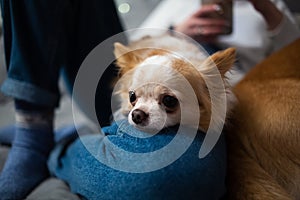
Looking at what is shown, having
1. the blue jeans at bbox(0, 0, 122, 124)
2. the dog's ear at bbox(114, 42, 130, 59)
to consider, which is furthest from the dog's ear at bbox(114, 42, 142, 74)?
the blue jeans at bbox(0, 0, 122, 124)

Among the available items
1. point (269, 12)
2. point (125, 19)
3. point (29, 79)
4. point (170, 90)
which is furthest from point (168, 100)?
point (125, 19)

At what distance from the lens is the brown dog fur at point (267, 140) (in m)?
0.67

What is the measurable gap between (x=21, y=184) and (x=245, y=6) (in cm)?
87

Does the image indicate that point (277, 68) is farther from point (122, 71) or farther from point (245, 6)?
point (245, 6)

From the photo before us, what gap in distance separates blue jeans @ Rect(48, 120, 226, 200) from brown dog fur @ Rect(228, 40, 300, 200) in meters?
0.04

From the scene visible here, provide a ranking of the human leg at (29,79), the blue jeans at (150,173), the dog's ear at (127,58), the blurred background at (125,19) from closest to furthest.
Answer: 1. the blue jeans at (150,173)
2. the dog's ear at (127,58)
3. the human leg at (29,79)
4. the blurred background at (125,19)

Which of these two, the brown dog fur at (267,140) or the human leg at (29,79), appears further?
the human leg at (29,79)

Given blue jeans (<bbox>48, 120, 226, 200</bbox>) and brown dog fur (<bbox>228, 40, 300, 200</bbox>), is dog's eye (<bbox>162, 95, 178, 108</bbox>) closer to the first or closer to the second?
blue jeans (<bbox>48, 120, 226, 200</bbox>)

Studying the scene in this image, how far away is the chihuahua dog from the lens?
0.65 metres

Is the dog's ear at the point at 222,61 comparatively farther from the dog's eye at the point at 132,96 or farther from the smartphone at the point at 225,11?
the smartphone at the point at 225,11

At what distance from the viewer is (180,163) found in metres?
0.63

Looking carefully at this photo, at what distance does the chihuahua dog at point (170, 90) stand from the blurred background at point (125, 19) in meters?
0.41

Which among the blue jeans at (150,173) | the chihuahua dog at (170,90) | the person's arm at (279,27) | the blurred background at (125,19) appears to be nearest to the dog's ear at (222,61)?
the chihuahua dog at (170,90)

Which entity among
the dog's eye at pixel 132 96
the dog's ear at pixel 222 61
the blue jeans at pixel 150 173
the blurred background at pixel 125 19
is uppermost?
the dog's ear at pixel 222 61
